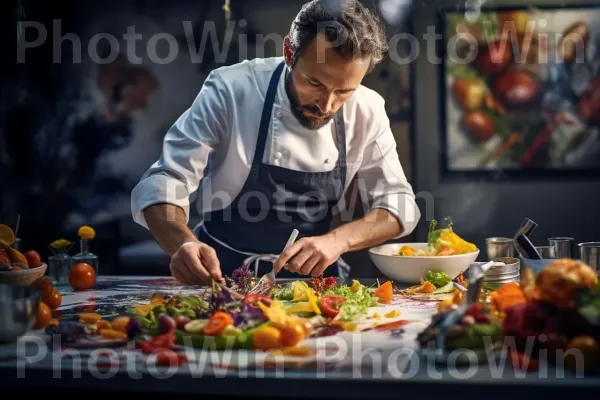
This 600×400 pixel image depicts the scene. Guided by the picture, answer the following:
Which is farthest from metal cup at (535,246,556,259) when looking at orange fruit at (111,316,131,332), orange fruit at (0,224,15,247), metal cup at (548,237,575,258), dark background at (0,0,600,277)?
dark background at (0,0,600,277)

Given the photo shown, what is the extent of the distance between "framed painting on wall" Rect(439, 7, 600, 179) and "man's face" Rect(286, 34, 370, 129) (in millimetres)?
2344

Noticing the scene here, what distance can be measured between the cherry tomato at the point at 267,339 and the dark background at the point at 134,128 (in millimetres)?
3310

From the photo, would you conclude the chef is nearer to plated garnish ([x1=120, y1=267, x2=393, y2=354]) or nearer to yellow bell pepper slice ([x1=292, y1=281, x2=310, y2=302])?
yellow bell pepper slice ([x1=292, y1=281, x2=310, y2=302])

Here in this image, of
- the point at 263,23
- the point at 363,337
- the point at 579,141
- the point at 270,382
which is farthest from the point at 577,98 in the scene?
the point at 270,382

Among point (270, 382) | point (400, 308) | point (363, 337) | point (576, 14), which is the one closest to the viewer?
point (270, 382)

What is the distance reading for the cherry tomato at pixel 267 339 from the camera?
6.43ft

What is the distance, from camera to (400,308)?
2496 millimetres

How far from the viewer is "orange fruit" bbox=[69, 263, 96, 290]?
293 centimetres

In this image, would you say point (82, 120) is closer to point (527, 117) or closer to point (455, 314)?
point (527, 117)

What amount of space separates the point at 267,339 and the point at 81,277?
4.09 ft

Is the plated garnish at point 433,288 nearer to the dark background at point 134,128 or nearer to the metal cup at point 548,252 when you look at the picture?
the metal cup at point 548,252

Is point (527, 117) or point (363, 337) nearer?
point (363, 337)

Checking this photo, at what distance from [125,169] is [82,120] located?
522 millimetres

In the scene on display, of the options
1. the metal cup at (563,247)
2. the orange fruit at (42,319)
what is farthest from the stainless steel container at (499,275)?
the orange fruit at (42,319)
